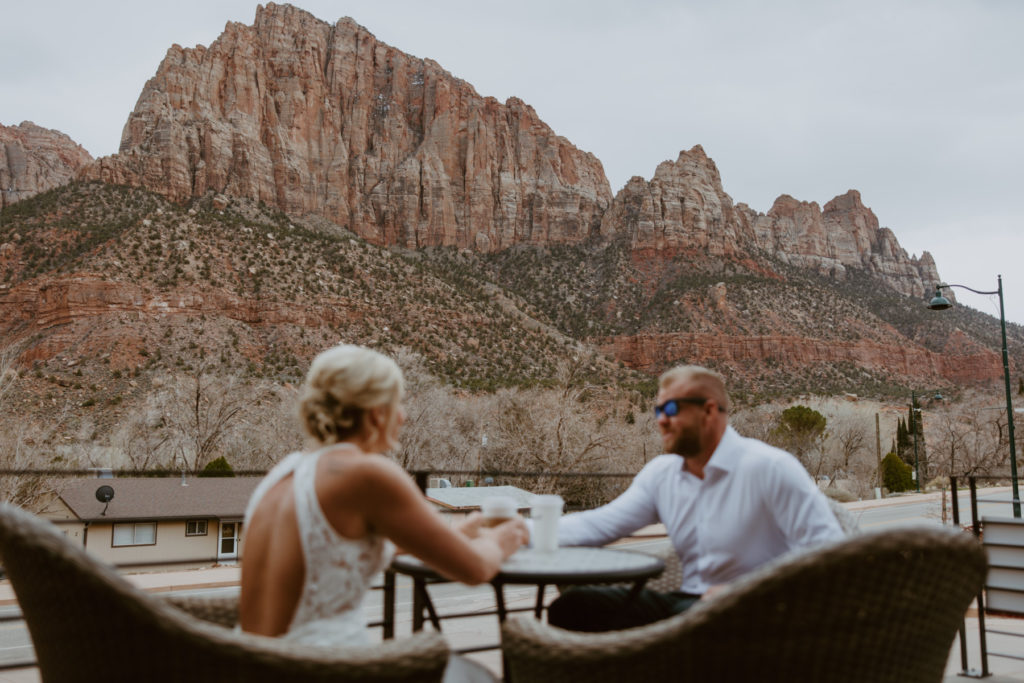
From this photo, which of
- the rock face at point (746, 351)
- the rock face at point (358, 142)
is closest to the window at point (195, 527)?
the rock face at point (746, 351)

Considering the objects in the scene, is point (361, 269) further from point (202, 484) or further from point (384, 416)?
point (384, 416)

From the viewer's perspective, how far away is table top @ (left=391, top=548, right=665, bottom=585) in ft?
6.77

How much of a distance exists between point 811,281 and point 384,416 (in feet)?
266

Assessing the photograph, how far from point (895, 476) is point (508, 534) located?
122ft

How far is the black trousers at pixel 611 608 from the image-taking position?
241 centimetres

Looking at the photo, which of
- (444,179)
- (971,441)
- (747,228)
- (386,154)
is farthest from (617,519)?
(747,228)

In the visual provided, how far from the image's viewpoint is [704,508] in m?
2.42

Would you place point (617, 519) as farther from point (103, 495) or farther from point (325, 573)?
point (103, 495)

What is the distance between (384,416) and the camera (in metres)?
1.84

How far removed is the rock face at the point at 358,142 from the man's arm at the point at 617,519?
6398 cm

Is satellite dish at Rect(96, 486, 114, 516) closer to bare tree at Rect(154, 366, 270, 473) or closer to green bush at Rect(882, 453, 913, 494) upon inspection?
bare tree at Rect(154, 366, 270, 473)

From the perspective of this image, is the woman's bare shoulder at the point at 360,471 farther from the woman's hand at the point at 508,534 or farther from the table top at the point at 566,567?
the woman's hand at the point at 508,534

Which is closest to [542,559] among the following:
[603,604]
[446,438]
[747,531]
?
[603,604]

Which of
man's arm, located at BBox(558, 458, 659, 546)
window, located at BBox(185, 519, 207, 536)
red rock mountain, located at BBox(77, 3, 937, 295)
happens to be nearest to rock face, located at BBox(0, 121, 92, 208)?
red rock mountain, located at BBox(77, 3, 937, 295)
